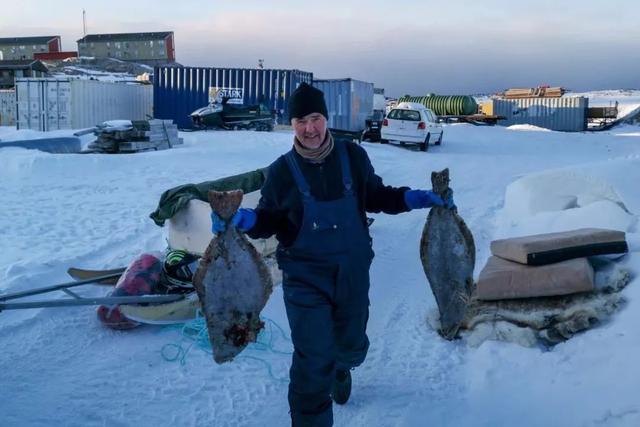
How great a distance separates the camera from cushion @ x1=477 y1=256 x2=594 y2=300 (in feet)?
16.7

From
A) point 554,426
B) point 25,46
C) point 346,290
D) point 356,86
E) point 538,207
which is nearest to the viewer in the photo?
point 346,290

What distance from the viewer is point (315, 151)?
10.9 ft

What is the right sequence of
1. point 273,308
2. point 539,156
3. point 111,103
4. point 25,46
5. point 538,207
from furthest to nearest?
point 25,46 < point 111,103 < point 539,156 < point 538,207 < point 273,308

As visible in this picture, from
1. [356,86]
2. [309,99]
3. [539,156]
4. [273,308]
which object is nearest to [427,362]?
[273,308]

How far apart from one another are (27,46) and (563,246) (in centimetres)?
8225

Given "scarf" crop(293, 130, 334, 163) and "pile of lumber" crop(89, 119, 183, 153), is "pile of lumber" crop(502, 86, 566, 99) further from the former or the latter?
"scarf" crop(293, 130, 334, 163)

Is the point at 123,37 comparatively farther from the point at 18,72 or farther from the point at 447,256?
the point at 447,256

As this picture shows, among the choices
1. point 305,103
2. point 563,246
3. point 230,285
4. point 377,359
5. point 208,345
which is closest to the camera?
point 230,285

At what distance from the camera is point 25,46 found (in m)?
76.9

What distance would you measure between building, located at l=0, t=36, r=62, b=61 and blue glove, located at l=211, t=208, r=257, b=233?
264 feet

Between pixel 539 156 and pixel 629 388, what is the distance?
2020 centimetres

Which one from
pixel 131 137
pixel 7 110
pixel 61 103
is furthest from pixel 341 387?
pixel 7 110

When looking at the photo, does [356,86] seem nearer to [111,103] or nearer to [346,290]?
[111,103]

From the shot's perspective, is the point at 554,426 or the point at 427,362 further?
the point at 427,362
